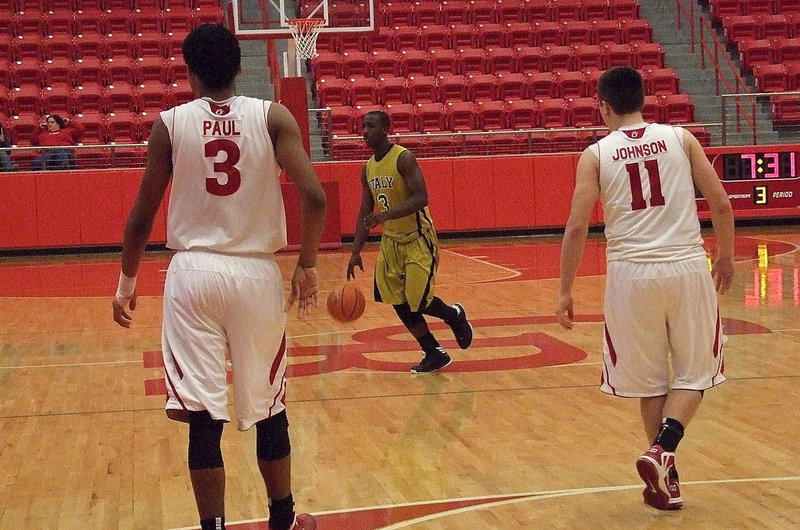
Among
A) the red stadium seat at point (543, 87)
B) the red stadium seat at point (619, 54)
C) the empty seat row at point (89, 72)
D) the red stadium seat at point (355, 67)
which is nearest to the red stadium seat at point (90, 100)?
the empty seat row at point (89, 72)

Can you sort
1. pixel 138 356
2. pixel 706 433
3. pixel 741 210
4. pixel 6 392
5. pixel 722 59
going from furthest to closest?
1. pixel 722 59
2. pixel 741 210
3. pixel 138 356
4. pixel 6 392
5. pixel 706 433

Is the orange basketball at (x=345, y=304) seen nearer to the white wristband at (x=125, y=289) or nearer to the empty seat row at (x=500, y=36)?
the white wristband at (x=125, y=289)

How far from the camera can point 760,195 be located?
66.2 feet

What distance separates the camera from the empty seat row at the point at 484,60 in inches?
866

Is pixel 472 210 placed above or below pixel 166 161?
below

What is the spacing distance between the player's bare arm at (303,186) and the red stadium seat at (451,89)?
57.8ft

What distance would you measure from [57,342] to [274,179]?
21.7ft

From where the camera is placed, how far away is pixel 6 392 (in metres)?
7.93

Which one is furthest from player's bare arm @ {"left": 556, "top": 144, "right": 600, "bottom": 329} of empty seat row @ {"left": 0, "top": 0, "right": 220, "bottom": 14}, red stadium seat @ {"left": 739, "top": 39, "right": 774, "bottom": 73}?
red stadium seat @ {"left": 739, "top": 39, "right": 774, "bottom": 73}

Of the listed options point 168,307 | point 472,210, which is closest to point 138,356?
point 168,307

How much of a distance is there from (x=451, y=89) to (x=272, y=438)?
17.8 m

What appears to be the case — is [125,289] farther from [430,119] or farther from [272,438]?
[430,119]

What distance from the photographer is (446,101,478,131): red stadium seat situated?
20781 millimetres

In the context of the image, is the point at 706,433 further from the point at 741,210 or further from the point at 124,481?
the point at 741,210
